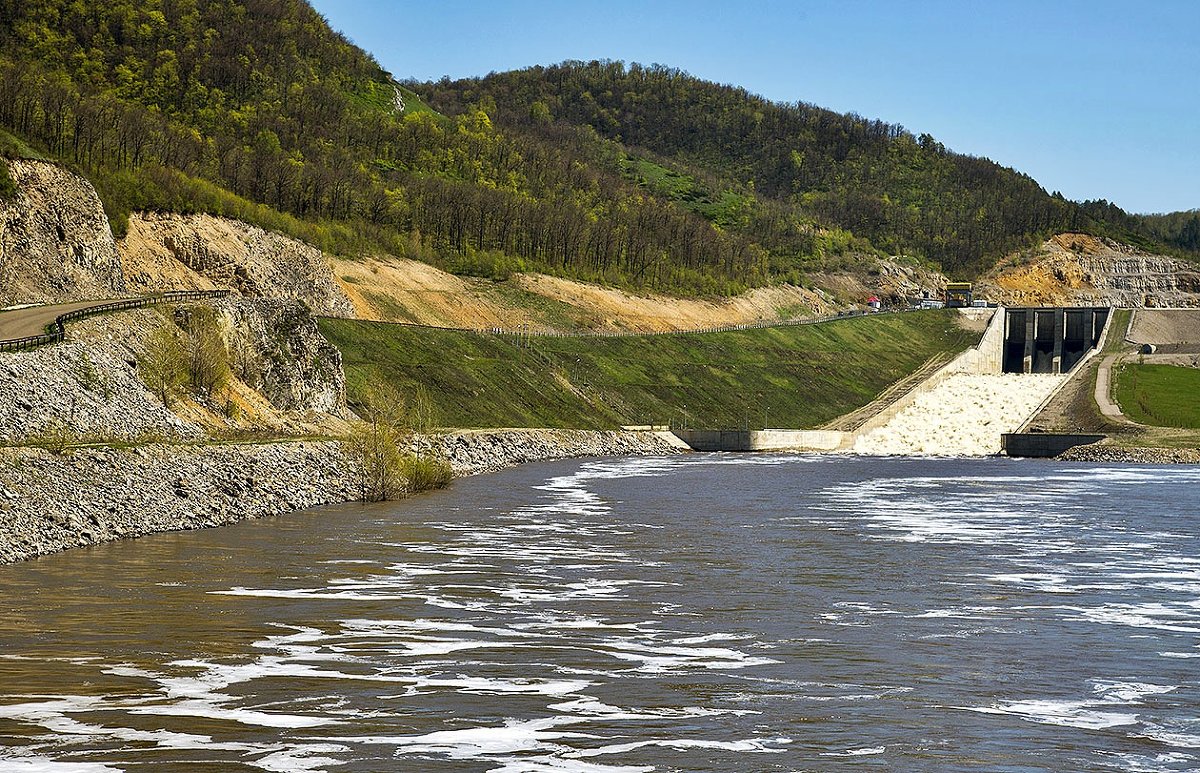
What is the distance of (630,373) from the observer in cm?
13888

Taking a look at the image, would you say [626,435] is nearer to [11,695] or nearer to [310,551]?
[310,551]

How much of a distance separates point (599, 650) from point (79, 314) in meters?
52.1

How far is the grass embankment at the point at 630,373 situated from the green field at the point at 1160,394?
2899 centimetres

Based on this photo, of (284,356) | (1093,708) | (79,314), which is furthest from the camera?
(284,356)

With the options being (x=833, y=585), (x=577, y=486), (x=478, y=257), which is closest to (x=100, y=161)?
(x=478, y=257)

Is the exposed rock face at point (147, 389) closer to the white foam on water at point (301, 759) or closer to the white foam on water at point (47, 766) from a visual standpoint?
the white foam on water at point (47, 766)

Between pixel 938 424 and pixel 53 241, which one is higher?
pixel 53 241

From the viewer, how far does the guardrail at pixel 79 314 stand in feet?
197

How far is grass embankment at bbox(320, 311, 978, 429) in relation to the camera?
110 meters

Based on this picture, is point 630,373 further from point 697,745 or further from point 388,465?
point 697,745

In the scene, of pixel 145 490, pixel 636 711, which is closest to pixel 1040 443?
pixel 145 490

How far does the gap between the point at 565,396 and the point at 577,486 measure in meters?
49.2

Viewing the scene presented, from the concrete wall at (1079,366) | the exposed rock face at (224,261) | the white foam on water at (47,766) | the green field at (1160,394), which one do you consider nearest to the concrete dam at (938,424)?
the concrete wall at (1079,366)

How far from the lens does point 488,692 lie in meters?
22.5
